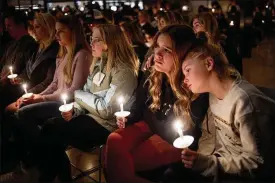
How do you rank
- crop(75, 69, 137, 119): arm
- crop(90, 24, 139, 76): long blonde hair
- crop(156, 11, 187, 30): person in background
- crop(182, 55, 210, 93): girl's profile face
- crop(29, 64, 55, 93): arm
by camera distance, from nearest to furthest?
crop(182, 55, 210, 93): girl's profile face
crop(75, 69, 137, 119): arm
crop(90, 24, 139, 76): long blonde hair
crop(29, 64, 55, 93): arm
crop(156, 11, 187, 30): person in background

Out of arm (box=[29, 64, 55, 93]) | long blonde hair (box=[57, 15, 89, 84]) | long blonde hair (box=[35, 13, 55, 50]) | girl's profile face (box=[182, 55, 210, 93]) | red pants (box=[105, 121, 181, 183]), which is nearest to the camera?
girl's profile face (box=[182, 55, 210, 93])

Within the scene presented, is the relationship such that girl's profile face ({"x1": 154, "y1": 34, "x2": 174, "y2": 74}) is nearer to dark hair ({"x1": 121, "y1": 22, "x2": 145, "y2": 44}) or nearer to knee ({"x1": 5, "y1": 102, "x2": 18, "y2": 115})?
knee ({"x1": 5, "y1": 102, "x2": 18, "y2": 115})

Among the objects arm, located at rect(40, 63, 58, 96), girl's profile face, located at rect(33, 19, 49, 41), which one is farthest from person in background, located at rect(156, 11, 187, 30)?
arm, located at rect(40, 63, 58, 96)

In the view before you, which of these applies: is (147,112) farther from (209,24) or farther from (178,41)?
(209,24)

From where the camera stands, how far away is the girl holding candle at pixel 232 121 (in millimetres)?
1732

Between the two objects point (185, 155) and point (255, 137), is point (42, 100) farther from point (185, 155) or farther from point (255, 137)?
point (255, 137)

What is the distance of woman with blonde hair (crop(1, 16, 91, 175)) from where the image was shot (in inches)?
136

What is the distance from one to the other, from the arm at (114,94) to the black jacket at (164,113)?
0.09 m

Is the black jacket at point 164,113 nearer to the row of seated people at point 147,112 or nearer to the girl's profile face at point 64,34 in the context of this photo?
the row of seated people at point 147,112

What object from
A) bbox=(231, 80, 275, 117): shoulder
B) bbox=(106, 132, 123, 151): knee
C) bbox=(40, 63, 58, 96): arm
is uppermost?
bbox=(231, 80, 275, 117): shoulder

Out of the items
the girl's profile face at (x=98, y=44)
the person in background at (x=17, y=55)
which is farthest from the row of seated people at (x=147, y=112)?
the person in background at (x=17, y=55)

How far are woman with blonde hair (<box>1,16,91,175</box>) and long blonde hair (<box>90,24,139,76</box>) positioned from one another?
23.3 inches

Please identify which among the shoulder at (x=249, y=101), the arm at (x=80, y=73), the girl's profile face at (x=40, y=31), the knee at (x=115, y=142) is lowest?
the knee at (x=115, y=142)

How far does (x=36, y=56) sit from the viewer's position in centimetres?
435
